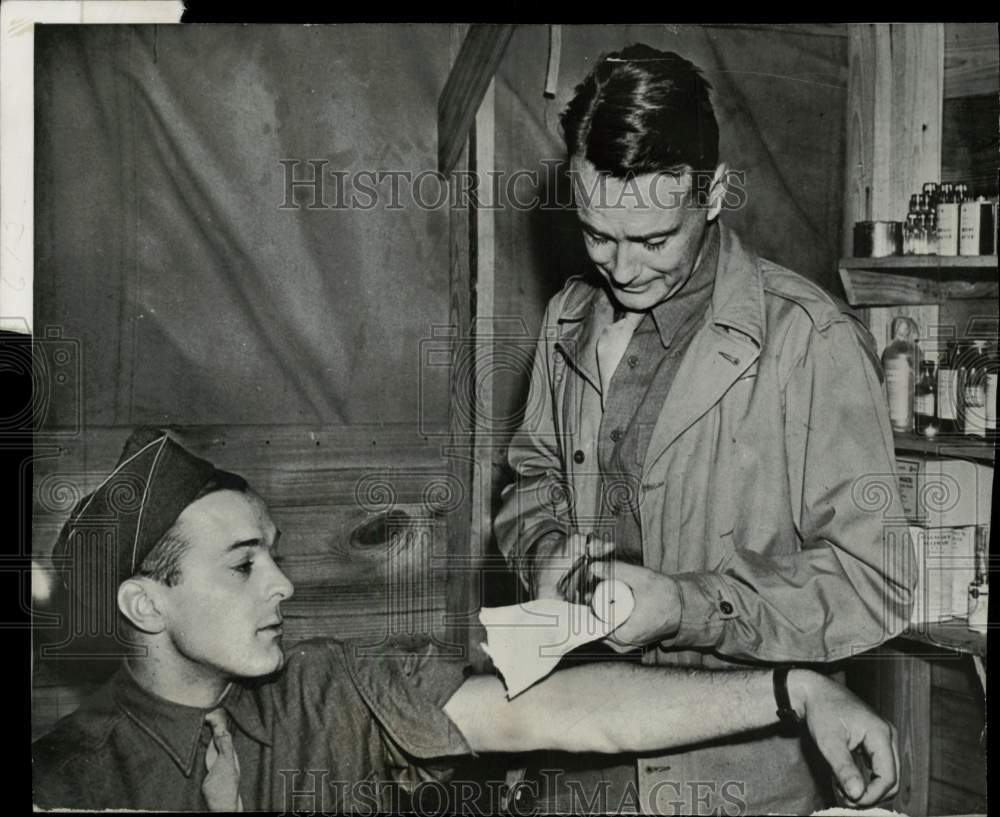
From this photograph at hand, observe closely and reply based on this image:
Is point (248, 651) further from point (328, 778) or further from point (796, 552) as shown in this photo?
point (796, 552)

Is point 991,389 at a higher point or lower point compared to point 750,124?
lower

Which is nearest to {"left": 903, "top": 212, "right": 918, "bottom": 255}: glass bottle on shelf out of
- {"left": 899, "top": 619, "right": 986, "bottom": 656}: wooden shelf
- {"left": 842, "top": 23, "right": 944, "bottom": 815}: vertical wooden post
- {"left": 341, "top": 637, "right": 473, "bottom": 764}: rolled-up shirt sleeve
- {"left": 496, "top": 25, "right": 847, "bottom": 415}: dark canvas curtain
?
{"left": 842, "top": 23, "right": 944, "bottom": 815}: vertical wooden post

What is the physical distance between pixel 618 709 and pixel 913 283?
3.62 feet

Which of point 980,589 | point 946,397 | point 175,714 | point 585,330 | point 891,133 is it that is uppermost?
point 891,133

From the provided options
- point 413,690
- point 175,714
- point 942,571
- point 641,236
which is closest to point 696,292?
point 641,236

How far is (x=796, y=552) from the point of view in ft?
7.55

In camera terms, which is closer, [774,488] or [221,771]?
[774,488]

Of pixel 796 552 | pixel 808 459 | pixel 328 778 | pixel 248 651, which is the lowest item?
pixel 328 778

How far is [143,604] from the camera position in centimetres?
239

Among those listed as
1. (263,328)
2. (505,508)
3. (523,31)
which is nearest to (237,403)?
(263,328)

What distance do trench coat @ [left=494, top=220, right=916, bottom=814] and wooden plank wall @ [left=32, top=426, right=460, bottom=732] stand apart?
0.46 meters

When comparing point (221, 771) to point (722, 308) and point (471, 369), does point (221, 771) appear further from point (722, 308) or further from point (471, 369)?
point (722, 308)

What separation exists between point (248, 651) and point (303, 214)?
0.95 metres

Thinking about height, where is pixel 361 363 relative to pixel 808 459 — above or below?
above
